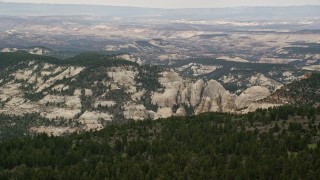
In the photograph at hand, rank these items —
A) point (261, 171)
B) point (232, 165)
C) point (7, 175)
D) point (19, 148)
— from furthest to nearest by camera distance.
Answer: point (19, 148), point (7, 175), point (232, 165), point (261, 171)

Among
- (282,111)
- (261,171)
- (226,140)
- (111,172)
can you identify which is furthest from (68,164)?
(282,111)

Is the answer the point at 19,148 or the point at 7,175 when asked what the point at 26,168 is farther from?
the point at 19,148

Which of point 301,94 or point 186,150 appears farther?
point 301,94

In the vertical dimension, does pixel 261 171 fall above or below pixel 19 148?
above

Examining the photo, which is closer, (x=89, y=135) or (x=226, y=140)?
(x=226, y=140)

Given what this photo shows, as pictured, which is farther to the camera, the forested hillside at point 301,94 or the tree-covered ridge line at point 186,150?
the forested hillside at point 301,94

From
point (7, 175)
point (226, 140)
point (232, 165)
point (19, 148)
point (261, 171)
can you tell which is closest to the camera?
point (261, 171)

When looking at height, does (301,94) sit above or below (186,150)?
below

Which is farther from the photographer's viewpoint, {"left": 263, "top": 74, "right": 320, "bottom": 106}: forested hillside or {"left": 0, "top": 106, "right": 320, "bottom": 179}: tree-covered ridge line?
{"left": 263, "top": 74, "right": 320, "bottom": 106}: forested hillside
